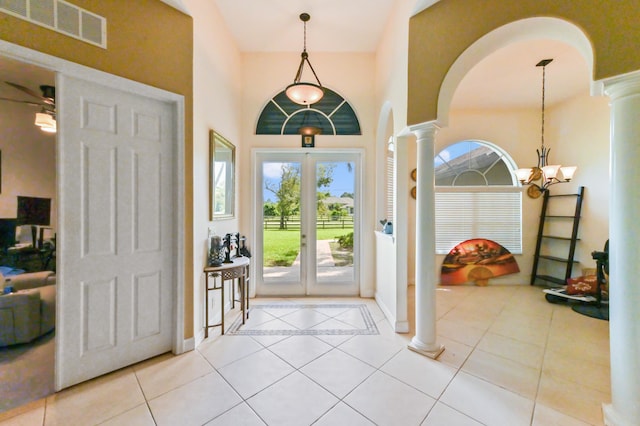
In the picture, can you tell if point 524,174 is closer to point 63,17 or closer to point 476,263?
point 476,263

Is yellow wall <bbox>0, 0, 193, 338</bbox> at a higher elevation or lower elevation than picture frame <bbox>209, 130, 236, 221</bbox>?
higher

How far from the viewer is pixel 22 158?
3.22 m

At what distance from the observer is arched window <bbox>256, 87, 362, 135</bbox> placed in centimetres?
397

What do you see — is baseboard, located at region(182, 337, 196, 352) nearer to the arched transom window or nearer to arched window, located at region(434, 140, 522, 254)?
arched window, located at region(434, 140, 522, 254)

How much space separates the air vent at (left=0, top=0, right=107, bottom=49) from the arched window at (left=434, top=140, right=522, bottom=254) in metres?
5.18

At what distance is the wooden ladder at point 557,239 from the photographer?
14.0ft

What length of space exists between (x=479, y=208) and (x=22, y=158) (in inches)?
297

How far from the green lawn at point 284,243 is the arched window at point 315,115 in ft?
5.43

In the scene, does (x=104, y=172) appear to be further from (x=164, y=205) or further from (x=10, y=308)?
(x=10, y=308)

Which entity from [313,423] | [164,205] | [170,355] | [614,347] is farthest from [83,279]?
[614,347]

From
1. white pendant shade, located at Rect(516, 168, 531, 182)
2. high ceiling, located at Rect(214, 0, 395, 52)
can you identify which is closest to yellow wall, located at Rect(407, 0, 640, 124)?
high ceiling, located at Rect(214, 0, 395, 52)

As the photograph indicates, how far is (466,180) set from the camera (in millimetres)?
5000

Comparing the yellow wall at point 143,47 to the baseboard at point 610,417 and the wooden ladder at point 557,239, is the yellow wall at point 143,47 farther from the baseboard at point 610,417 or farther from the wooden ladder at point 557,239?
the wooden ladder at point 557,239

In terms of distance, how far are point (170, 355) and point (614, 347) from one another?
3623mm
